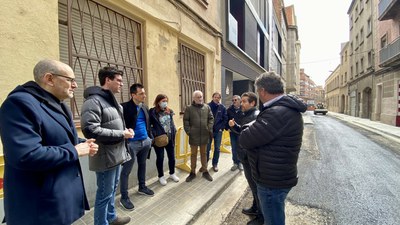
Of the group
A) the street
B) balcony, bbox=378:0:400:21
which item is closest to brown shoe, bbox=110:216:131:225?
the street

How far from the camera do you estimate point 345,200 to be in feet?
11.2

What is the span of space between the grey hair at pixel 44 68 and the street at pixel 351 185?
3642 mm

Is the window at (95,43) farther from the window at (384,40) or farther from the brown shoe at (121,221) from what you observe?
the window at (384,40)

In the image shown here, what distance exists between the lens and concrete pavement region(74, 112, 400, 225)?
288 cm

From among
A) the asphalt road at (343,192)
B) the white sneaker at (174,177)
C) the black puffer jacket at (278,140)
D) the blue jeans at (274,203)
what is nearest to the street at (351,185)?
the asphalt road at (343,192)

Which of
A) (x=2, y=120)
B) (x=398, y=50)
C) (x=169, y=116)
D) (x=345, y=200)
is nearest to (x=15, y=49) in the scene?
(x=2, y=120)

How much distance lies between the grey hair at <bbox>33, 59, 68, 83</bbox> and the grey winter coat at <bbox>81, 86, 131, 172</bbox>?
0.66 m

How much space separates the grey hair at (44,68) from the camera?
1.47 meters

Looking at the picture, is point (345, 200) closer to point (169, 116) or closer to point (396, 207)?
point (396, 207)

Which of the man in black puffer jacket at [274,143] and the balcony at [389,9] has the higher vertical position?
the balcony at [389,9]

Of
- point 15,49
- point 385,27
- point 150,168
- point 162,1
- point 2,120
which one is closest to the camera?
point 2,120

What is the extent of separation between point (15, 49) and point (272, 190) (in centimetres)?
311

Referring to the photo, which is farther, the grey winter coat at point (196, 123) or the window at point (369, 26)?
the window at point (369, 26)

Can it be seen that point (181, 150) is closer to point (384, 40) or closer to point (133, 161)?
point (133, 161)
